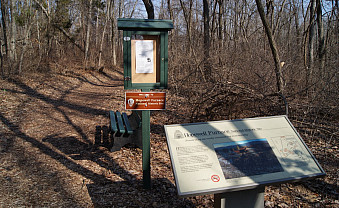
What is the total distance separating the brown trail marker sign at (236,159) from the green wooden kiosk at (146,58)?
3.20 ft

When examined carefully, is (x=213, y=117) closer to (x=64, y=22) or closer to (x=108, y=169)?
(x=108, y=169)

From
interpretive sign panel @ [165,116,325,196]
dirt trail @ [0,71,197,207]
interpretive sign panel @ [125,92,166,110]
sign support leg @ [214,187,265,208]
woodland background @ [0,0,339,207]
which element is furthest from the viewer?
woodland background @ [0,0,339,207]

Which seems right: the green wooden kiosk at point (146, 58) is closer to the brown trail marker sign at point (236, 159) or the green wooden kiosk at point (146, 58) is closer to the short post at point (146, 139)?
the short post at point (146, 139)

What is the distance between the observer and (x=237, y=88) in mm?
4797

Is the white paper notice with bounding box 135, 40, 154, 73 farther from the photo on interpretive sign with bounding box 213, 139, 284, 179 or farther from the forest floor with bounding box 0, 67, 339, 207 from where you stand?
the forest floor with bounding box 0, 67, 339, 207

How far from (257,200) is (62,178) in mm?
2803

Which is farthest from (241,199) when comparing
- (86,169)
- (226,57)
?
(226,57)

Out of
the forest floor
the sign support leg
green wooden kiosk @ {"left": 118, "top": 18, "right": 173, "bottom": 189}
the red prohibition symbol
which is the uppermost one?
green wooden kiosk @ {"left": 118, "top": 18, "right": 173, "bottom": 189}

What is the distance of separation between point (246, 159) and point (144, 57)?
184 cm

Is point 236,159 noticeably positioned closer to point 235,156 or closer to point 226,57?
point 235,156

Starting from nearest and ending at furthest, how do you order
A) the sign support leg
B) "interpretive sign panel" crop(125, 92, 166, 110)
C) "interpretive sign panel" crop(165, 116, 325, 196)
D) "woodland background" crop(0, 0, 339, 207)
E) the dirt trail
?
1. "interpretive sign panel" crop(165, 116, 325, 196)
2. the sign support leg
3. "interpretive sign panel" crop(125, 92, 166, 110)
4. the dirt trail
5. "woodland background" crop(0, 0, 339, 207)

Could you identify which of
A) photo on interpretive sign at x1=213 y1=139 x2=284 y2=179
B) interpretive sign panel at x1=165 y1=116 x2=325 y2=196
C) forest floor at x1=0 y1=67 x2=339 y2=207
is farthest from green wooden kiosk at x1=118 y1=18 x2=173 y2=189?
photo on interpretive sign at x1=213 y1=139 x2=284 y2=179

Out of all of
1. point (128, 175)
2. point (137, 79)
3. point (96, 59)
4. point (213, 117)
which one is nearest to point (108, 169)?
point (128, 175)

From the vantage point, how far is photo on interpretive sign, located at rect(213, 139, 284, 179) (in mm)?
2443
